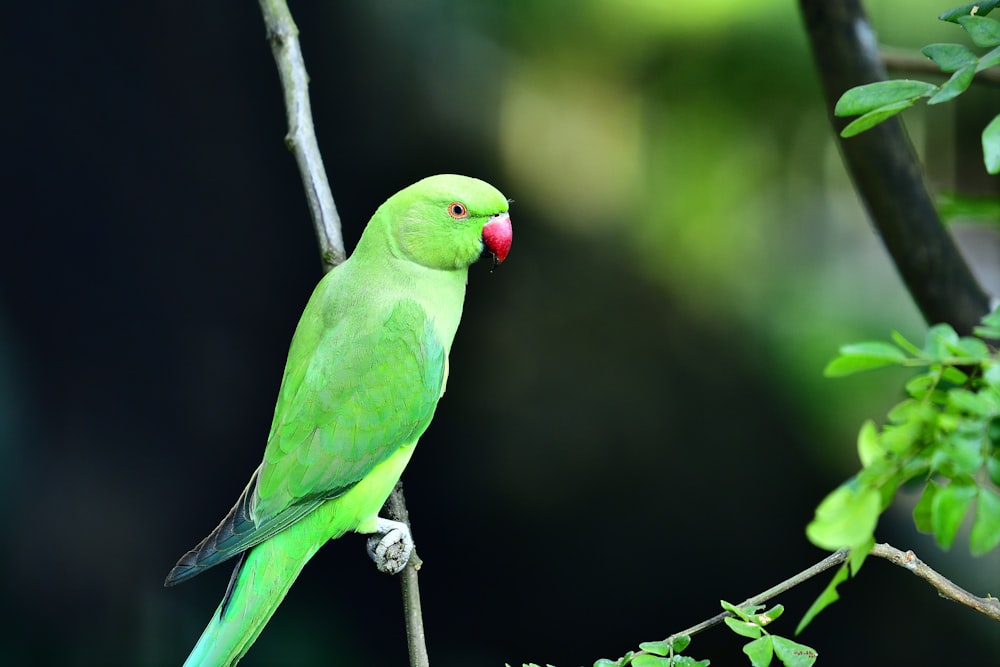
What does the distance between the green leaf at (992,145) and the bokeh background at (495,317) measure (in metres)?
2.62

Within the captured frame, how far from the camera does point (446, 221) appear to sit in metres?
1.54

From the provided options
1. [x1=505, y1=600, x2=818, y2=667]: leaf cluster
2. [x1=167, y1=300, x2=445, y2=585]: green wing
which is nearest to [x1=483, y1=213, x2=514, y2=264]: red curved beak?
[x1=167, y1=300, x2=445, y2=585]: green wing

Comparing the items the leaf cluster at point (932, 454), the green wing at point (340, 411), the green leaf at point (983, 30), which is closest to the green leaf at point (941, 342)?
the leaf cluster at point (932, 454)

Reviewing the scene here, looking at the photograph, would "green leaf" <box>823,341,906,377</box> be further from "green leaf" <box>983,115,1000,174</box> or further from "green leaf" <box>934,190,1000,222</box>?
"green leaf" <box>934,190,1000,222</box>

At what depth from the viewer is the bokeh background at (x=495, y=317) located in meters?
3.05

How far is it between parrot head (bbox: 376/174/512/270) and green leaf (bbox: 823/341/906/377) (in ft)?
3.13

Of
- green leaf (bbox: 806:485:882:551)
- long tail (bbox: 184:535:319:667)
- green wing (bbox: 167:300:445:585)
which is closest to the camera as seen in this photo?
green leaf (bbox: 806:485:882:551)

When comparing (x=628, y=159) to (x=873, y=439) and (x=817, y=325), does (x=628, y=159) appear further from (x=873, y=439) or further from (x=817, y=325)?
(x=873, y=439)

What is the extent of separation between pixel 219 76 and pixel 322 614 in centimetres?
179

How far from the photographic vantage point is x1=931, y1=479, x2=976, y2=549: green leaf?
1.92 feet

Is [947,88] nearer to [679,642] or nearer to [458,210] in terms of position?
[679,642]

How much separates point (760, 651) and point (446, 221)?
90 centimetres

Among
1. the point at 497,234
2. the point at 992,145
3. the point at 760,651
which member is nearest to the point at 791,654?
the point at 760,651

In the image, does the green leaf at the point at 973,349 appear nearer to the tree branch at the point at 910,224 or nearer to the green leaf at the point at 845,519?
the green leaf at the point at 845,519
